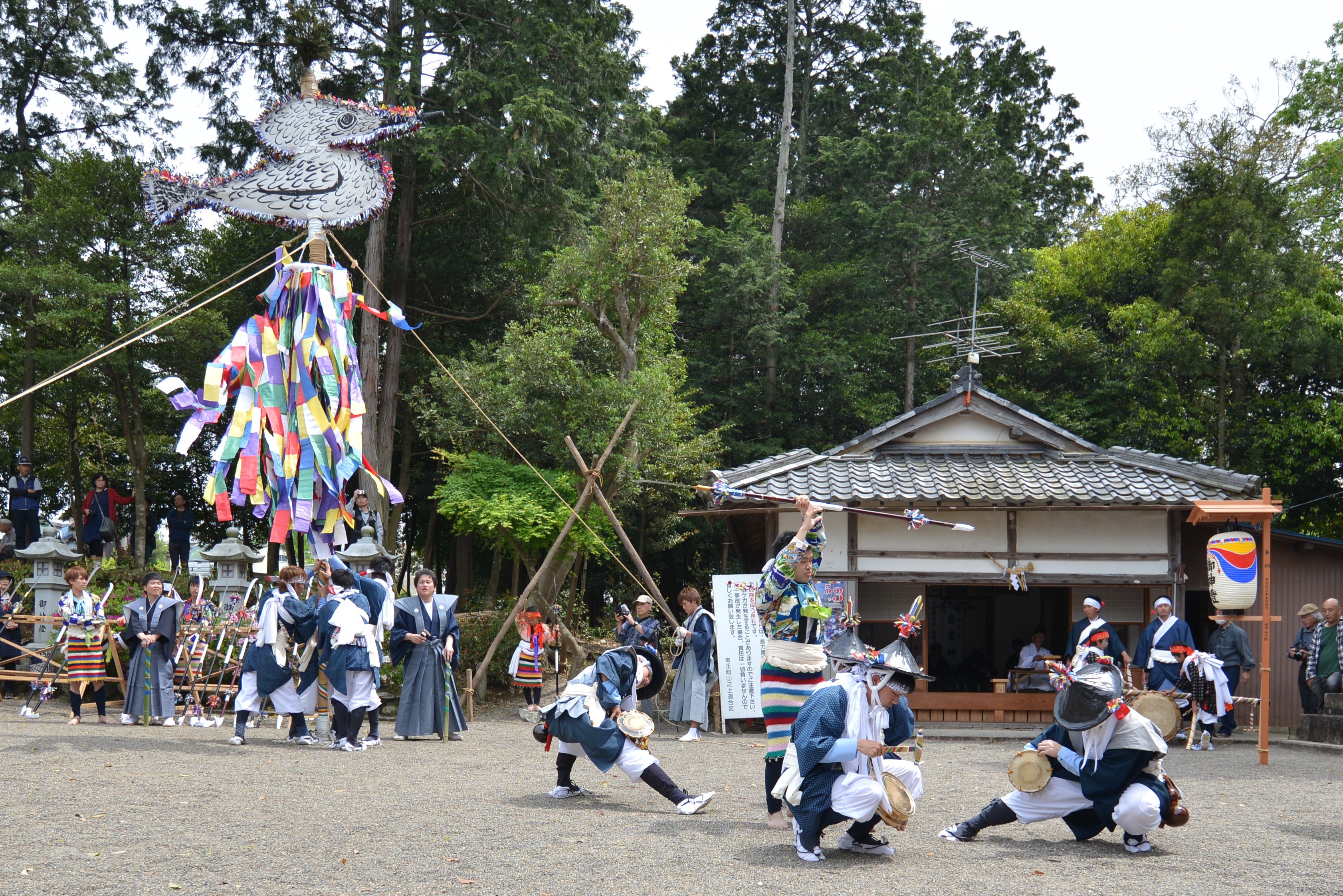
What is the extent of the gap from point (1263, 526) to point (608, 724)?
23.7ft

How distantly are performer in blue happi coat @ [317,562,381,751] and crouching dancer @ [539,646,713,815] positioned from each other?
9.76 ft

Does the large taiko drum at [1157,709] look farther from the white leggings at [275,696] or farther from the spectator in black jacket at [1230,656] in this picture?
the white leggings at [275,696]

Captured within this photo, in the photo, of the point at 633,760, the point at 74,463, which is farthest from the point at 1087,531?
the point at 74,463

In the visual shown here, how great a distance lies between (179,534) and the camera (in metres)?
17.2

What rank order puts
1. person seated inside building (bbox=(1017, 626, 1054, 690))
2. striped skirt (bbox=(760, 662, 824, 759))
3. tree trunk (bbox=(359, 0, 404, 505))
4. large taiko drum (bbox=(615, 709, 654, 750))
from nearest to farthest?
1. striped skirt (bbox=(760, 662, 824, 759))
2. large taiko drum (bbox=(615, 709, 654, 750))
3. person seated inside building (bbox=(1017, 626, 1054, 690))
4. tree trunk (bbox=(359, 0, 404, 505))

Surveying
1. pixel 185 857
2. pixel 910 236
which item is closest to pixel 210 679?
pixel 185 857

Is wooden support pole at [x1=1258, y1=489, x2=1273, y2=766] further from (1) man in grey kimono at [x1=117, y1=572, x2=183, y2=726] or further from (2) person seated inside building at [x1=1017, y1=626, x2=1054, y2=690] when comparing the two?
(1) man in grey kimono at [x1=117, y1=572, x2=183, y2=726]

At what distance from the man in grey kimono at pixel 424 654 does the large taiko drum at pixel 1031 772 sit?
589 centimetres

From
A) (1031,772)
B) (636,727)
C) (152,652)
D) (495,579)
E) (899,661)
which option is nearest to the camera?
(899,661)

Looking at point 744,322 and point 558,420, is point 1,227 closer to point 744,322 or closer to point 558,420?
point 558,420

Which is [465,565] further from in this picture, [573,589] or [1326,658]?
[1326,658]

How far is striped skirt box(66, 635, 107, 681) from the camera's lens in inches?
432

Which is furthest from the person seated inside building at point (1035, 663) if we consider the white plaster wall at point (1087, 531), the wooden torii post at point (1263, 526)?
the wooden torii post at point (1263, 526)

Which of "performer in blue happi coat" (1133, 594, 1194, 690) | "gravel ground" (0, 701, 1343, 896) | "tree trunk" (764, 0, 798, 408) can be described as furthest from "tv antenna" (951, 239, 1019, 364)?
"gravel ground" (0, 701, 1343, 896)
